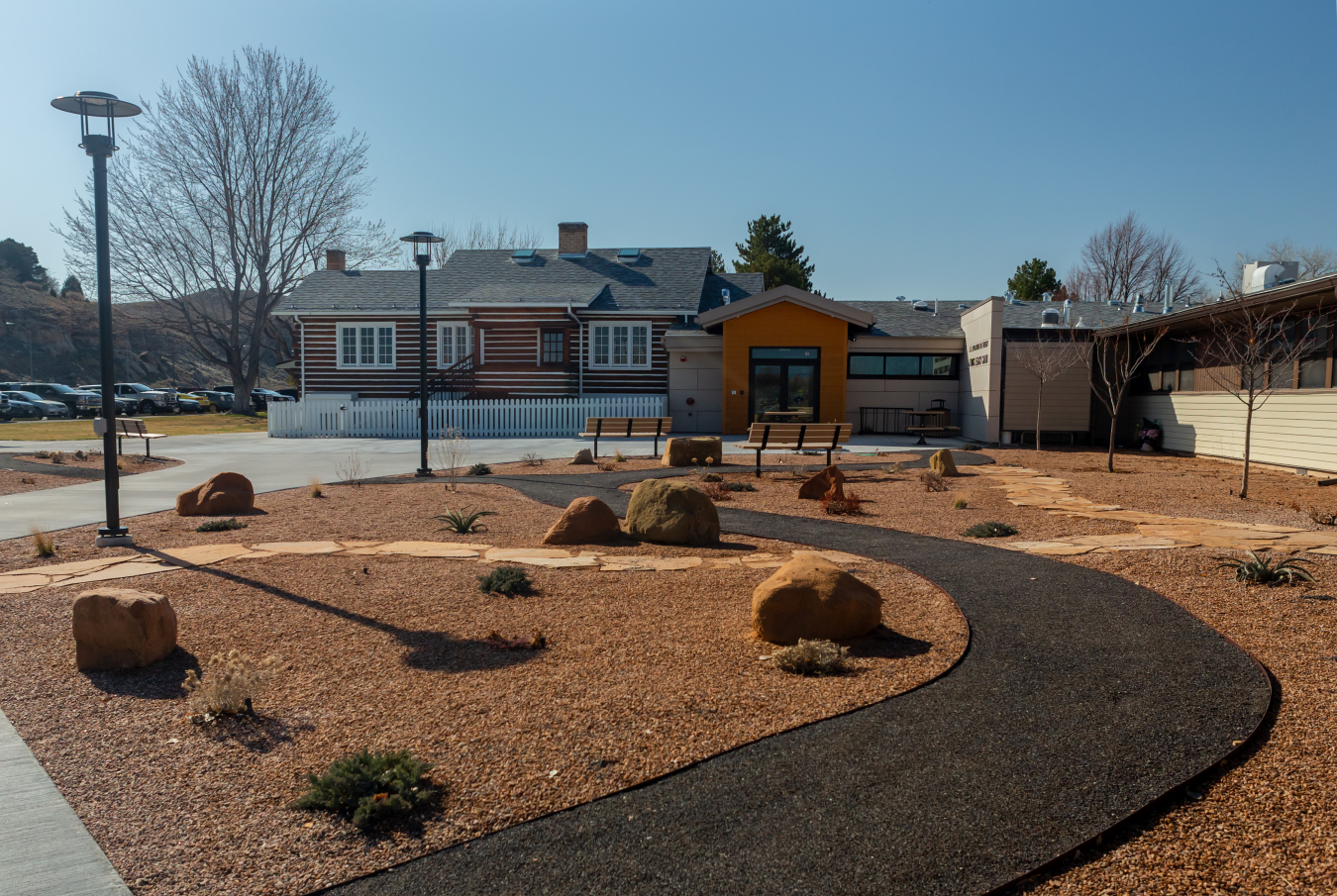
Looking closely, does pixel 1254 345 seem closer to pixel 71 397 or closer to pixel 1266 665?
pixel 1266 665

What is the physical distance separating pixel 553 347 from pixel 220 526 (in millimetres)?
22367

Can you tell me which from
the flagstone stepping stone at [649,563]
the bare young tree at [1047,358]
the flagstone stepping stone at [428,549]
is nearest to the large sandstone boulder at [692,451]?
the flagstone stepping stone at [428,549]

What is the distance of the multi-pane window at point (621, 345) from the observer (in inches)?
1184

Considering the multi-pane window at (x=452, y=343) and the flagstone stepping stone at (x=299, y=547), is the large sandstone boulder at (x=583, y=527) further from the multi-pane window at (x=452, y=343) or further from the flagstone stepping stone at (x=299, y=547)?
the multi-pane window at (x=452, y=343)

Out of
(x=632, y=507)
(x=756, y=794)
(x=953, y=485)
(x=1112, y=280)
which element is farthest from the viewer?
(x=1112, y=280)

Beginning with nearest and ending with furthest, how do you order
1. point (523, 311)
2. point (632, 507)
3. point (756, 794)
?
point (756, 794)
point (632, 507)
point (523, 311)

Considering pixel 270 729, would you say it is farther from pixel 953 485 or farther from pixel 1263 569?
pixel 953 485

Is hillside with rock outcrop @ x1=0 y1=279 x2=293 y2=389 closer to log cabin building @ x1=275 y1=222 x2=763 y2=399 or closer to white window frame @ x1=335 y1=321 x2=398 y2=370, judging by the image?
log cabin building @ x1=275 y1=222 x2=763 y2=399

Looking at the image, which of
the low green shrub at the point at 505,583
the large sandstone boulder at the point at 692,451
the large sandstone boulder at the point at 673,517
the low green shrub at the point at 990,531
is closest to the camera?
the low green shrub at the point at 505,583

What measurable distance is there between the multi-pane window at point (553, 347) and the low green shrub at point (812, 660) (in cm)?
2658

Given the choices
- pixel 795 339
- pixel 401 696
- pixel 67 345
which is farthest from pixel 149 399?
pixel 67 345

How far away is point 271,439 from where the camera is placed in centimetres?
2523

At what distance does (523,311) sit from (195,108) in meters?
20.2

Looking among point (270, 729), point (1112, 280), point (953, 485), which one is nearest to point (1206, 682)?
point (270, 729)
